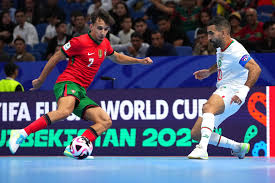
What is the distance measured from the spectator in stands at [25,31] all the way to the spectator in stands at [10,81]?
362 centimetres

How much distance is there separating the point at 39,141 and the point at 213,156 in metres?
3.11

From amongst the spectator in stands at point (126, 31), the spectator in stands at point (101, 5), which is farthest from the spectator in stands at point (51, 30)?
the spectator in stands at point (126, 31)

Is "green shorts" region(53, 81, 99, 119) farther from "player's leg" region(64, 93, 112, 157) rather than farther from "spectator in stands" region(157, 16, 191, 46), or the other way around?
"spectator in stands" region(157, 16, 191, 46)

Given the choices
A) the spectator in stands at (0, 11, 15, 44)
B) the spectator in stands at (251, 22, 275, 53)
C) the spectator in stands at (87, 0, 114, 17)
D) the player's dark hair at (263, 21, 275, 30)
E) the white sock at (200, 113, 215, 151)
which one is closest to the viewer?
the white sock at (200, 113, 215, 151)

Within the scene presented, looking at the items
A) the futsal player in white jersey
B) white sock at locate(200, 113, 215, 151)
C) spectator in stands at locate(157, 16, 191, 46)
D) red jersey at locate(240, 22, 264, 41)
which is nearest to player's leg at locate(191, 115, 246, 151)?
the futsal player in white jersey

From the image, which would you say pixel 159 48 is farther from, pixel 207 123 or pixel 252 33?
pixel 207 123

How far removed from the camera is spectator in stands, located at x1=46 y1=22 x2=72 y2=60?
11250 mm

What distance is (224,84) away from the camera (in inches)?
245

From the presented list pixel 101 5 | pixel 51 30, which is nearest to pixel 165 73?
pixel 101 5

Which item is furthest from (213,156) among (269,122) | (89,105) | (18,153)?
(18,153)

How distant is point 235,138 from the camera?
25.6ft

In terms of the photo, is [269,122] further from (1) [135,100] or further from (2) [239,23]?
(2) [239,23]

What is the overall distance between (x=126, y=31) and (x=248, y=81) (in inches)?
233

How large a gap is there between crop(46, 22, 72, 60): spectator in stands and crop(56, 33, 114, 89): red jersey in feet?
16.1
